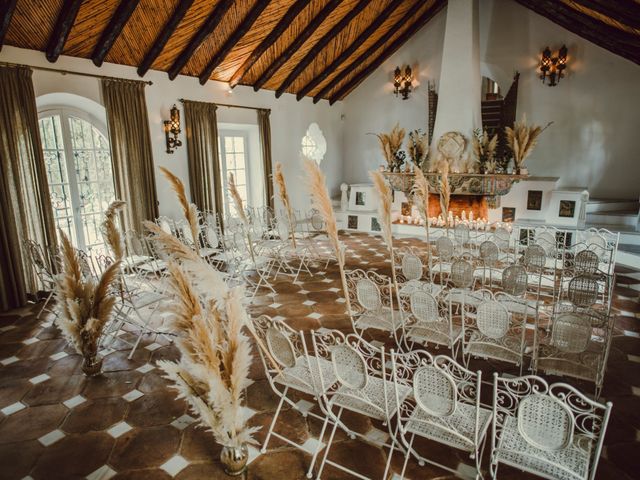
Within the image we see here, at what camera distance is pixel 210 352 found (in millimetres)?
2203

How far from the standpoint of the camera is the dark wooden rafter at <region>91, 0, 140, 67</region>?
5.36 m

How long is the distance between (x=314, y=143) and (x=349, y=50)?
304cm

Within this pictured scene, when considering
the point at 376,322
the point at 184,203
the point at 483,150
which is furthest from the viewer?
the point at 483,150

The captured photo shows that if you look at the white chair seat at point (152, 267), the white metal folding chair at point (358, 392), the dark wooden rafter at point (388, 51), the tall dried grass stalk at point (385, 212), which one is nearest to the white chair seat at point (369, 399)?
the white metal folding chair at point (358, 392)

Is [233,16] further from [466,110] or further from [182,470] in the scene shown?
[182,470]

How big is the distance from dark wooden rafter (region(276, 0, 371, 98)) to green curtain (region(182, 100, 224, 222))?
2030 mm

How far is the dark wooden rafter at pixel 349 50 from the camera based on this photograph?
847cm

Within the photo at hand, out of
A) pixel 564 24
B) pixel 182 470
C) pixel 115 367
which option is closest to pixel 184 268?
pixel 182 470

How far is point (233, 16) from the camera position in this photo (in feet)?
21.7

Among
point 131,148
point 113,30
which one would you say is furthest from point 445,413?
point 131,148

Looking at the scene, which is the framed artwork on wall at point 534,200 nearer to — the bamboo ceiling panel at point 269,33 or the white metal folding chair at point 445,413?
the bamboo ceiling panel at point 269,33

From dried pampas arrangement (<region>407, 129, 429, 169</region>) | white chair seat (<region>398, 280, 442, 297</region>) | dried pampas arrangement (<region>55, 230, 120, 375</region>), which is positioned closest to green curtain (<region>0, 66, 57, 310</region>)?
dried pampas arrangement (<region>55, 230, 120, 375</region>)

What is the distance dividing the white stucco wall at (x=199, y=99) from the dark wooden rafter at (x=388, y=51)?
0.51 metres

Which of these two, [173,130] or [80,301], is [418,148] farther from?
[80,301]
